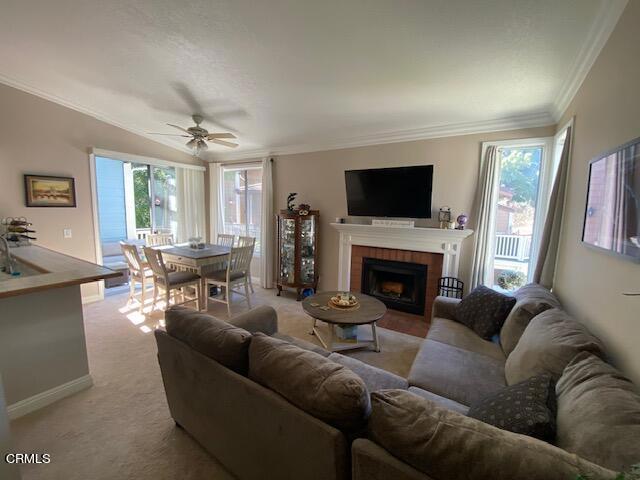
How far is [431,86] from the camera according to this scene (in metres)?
2.53

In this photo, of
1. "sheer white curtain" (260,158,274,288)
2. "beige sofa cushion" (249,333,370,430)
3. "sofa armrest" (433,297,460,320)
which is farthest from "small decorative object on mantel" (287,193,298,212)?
"beige sofa cushion" (249,333,370,430)

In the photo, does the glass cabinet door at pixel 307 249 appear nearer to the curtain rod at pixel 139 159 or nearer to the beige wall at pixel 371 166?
the beige wall at pixel 371 166

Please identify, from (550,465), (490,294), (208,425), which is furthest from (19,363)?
(490,294)

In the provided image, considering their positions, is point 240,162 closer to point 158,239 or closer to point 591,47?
point 158,239

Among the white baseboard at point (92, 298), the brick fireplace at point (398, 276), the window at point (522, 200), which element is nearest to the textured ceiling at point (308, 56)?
the window at point (522, 200)

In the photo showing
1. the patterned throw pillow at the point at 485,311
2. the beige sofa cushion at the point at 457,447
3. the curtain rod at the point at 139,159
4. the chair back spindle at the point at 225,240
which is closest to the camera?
the beige sofa cushion at the point at 457,447

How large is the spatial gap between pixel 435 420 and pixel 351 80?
267 centimetres

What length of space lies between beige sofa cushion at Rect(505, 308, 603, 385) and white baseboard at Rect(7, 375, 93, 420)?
3.13 m

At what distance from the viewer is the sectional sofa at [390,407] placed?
772 millimetres

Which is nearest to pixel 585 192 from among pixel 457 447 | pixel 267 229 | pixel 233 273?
pixel 457 447

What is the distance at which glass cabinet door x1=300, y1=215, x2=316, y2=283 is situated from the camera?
4.44 m

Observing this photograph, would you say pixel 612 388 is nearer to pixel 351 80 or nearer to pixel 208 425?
pixel 208 425

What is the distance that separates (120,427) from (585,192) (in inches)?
144

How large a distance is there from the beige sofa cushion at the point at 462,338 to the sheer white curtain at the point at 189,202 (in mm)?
4933
